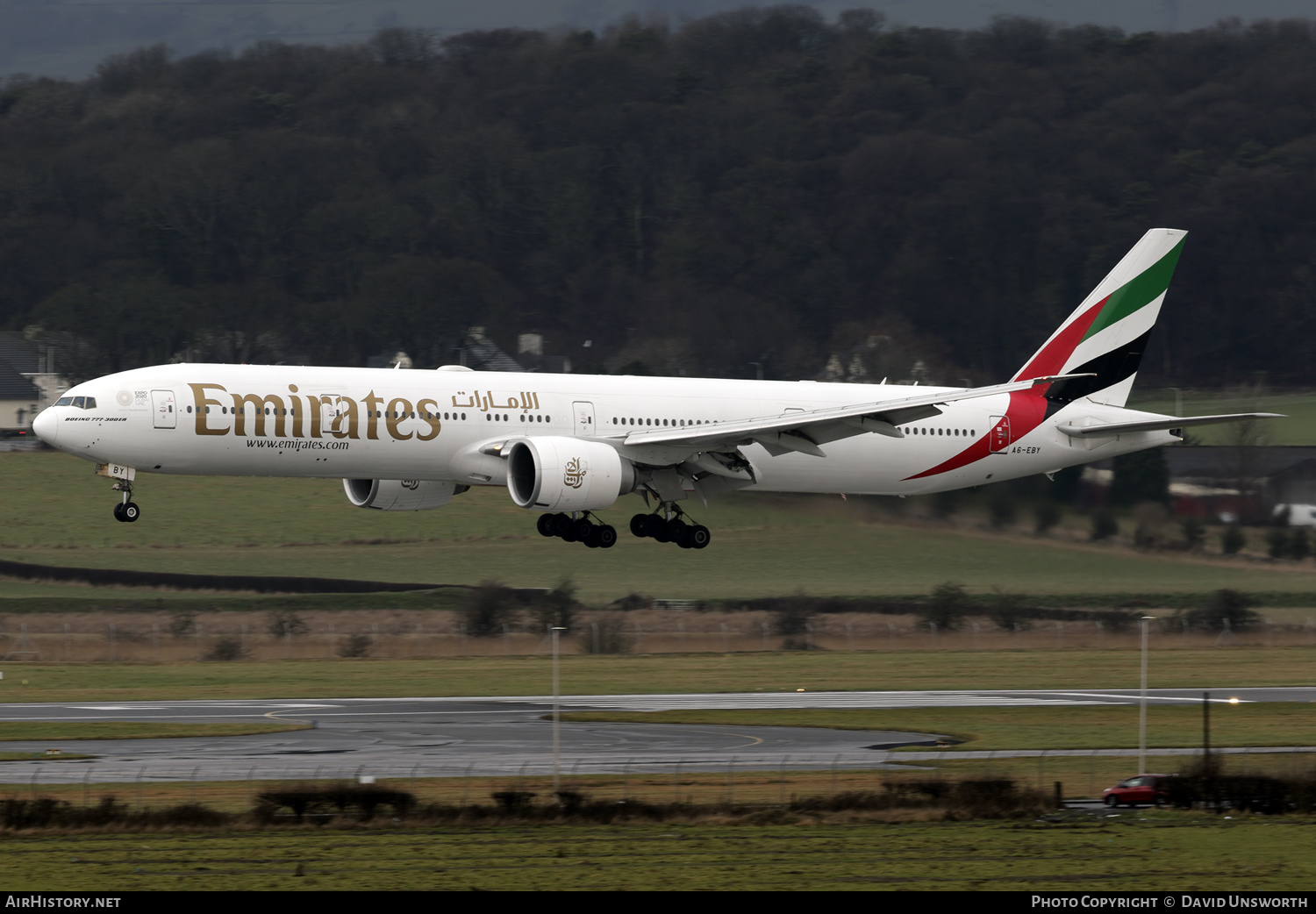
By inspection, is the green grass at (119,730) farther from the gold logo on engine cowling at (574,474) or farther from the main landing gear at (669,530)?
the main landing gear at (669,530)

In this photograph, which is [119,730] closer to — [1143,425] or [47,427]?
[47,427]

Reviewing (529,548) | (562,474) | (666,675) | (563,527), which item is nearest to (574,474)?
(562,474)

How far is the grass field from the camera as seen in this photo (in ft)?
A: 213

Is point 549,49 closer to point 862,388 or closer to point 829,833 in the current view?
point 862,388

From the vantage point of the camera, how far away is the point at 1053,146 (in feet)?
501

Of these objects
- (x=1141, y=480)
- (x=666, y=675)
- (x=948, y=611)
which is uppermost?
(x=1141, y=480)

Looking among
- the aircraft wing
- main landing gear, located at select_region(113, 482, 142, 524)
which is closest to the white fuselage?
main landing gear, located at select_region(113, 482, 142, 524)

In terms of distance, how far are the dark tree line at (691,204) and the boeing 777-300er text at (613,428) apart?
6135 centimetres

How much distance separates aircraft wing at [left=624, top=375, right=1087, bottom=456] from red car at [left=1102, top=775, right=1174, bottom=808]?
45.7 feet

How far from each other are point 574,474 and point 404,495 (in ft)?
22.3

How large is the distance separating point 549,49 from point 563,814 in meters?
154

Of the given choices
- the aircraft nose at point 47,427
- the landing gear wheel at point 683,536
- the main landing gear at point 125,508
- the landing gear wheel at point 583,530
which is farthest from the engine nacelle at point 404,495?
the aircraft nose at point 47,427

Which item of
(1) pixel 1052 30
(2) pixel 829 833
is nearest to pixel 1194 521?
(2) pixel 829 833

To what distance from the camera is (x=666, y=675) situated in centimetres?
5838
